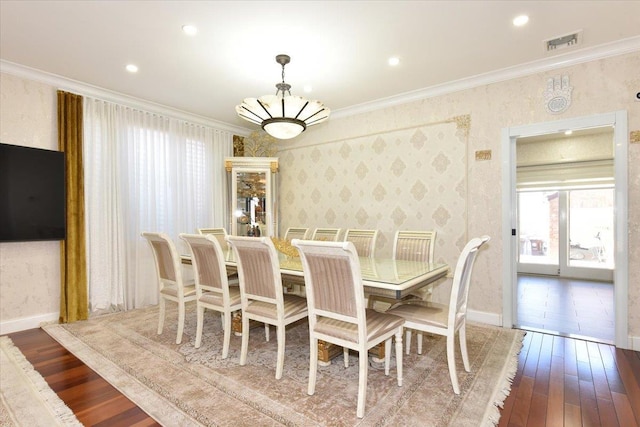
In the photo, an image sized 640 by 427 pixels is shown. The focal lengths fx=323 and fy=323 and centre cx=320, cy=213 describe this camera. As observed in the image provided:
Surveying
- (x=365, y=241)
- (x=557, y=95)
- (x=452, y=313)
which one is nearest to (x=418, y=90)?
(x=557, y=95)

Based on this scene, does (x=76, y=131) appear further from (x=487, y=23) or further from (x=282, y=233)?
(x=487, y=23)

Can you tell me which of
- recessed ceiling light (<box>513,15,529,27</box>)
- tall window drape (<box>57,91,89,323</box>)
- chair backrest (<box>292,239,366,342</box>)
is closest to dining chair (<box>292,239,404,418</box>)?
chair backrest (<box>292,239,366,342</box>)

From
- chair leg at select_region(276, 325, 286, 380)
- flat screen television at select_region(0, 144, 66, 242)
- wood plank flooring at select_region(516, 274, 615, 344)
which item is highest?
flat screen television at select_region(0, 144, 66, 242)

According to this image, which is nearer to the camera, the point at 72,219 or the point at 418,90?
the point at 72,219

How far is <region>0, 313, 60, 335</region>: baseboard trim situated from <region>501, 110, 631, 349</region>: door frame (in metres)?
4.89

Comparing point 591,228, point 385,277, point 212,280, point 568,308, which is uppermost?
point 591,228

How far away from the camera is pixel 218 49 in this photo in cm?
293

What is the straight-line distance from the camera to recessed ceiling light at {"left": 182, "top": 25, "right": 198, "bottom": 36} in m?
2.57

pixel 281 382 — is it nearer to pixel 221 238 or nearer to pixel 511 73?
pixel 221 238

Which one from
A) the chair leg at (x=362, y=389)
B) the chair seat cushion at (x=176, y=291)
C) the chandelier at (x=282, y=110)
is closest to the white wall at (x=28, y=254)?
the chair seat cushion at (x=176, y=291)

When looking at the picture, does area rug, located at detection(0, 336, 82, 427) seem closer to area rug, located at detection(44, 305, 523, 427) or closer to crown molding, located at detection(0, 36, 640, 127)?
area rug, located at detection(44, 305, 523, 427)

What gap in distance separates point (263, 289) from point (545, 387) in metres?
2.05

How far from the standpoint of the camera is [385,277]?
2.14 metres

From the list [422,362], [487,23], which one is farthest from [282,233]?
[487,23]
